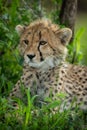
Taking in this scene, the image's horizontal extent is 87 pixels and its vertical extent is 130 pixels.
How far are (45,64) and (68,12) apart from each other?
2182 mm

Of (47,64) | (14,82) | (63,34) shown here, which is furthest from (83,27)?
(47,64)

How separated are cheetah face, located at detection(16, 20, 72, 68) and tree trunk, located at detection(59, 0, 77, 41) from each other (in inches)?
74.0

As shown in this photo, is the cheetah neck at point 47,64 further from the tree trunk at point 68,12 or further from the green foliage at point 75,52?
the tree trunk at point 68,12

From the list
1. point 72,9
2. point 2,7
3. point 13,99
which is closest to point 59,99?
point 13,99

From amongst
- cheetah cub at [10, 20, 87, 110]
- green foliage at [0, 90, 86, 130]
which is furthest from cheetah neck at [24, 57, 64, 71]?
green foliage at [0, 90, 86, 130]

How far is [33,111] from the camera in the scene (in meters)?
5.69

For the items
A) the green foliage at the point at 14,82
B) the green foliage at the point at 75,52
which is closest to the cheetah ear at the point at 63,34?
the green foliage at the point at 14,82

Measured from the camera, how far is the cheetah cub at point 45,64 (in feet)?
20.1

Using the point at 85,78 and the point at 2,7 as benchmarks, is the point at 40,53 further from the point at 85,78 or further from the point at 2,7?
the point at 2,7

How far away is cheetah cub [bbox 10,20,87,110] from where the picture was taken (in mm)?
6114

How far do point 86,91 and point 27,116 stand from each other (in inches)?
47.1

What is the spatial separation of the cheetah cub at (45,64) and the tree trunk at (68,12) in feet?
6.10

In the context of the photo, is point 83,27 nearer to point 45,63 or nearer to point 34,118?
point 45,63

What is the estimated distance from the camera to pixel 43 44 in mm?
6129
